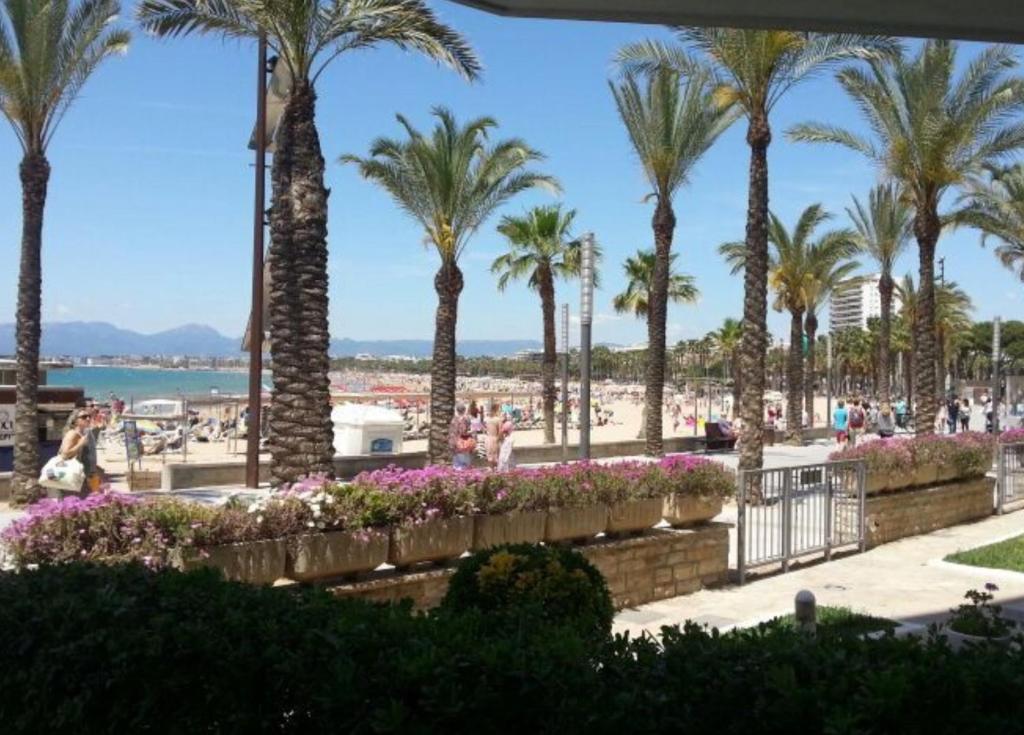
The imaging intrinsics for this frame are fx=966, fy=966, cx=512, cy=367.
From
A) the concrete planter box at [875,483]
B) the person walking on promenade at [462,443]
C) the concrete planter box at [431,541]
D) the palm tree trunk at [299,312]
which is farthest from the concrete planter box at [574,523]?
the person walking on promenade at [462,443]

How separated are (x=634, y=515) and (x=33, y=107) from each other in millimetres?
11999

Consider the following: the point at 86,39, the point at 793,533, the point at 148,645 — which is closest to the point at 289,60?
the point at 86,39

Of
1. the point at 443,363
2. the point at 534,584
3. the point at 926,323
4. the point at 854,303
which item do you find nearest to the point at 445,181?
the point at 443,363

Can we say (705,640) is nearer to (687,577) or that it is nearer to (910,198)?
(687,577)

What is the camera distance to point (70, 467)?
1127 centimetres

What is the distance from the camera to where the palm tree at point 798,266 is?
105ft

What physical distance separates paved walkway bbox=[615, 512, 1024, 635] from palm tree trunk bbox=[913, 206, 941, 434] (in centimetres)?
828

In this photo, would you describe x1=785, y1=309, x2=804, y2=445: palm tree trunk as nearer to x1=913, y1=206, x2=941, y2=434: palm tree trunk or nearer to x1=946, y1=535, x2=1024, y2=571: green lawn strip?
x1=913, y1=206, x2=941, y2=434: palm tree trunk

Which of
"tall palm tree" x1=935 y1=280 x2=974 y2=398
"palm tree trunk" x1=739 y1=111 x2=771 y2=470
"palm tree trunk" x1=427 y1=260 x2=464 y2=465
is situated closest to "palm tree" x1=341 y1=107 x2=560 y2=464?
"palm tree trunk" x1=427 y1=260 x2=464 y2=465

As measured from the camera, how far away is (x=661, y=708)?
2742 millimetres

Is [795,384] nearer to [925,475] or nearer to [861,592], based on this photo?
[925,475]

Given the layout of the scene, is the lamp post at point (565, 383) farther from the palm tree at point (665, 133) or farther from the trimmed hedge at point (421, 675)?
the trimmed hedge at point (421, 675)

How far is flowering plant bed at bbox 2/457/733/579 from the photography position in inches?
225

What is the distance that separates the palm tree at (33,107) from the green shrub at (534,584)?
1156 centimetres
